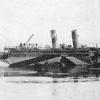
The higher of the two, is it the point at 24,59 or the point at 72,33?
the point at 72,33

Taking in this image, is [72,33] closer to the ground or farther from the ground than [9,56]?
farther from the ground

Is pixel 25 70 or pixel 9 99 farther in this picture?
pixel 25 70

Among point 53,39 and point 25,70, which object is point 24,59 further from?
point 53,39

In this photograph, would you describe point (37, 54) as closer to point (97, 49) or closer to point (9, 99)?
point (97, 49)

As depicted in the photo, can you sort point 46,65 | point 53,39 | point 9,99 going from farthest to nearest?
point 53,39 < point 46,65 < point 9,99

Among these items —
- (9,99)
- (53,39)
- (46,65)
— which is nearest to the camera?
(9,99)

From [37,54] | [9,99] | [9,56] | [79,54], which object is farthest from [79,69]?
[9,99]

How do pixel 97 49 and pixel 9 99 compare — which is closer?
pixel 9 99

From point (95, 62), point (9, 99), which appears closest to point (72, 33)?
point (95, 62)

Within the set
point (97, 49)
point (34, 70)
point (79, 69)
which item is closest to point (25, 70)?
point (34, 70)
